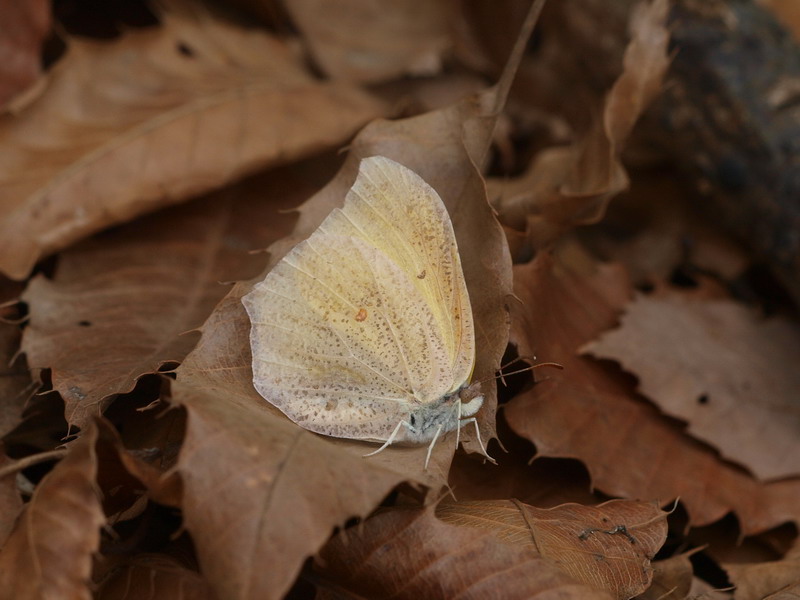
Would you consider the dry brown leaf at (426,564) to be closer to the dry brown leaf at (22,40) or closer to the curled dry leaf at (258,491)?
the curled dry leaf at (258,491)

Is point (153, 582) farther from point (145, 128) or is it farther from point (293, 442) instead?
point (145, 128)

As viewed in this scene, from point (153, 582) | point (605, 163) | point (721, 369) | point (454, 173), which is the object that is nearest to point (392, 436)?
point (153, 582)

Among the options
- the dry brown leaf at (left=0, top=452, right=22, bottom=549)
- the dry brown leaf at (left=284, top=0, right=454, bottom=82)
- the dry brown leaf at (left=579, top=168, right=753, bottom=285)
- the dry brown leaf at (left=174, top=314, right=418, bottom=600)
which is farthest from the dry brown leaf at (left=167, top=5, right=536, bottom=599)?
the dry brown leaf at (left=284, top=0, right=454, bottom=82)

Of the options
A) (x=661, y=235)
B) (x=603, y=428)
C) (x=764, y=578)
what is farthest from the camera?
(x=661, y=235)

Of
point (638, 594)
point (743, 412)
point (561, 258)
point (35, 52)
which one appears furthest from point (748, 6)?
point (35, 52)

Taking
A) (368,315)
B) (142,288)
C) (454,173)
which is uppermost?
(454,173)

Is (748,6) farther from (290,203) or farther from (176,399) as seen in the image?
(176,399)

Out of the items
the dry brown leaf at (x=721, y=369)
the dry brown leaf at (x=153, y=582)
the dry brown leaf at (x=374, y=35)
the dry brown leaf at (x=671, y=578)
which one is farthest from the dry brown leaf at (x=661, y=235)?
the dry brown leaf at (x=153, y=582)
